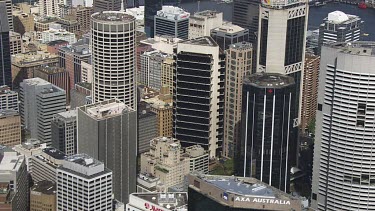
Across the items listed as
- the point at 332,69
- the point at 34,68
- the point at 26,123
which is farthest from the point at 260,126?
the point at 34,68

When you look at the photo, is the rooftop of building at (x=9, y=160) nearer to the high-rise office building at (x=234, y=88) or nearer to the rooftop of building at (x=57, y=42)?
the high-rise office building at (x=234, y=88)

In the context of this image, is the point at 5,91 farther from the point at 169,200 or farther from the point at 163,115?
the point at 169,200

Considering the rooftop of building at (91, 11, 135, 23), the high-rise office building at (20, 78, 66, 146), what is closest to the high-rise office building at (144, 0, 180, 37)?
the high-rise office building at (20, 78, 66, 146)

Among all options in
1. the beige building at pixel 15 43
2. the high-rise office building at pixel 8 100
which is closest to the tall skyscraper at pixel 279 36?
the high-rise office building at pixel 8 100

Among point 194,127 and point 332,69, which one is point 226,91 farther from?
point 332,69

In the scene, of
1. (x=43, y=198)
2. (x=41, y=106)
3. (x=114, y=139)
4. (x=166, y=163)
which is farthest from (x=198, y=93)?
(x=43, y=198)

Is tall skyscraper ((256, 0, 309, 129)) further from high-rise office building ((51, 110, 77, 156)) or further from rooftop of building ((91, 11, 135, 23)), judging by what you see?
high-rise office building ((51, 110, 77, 156))
